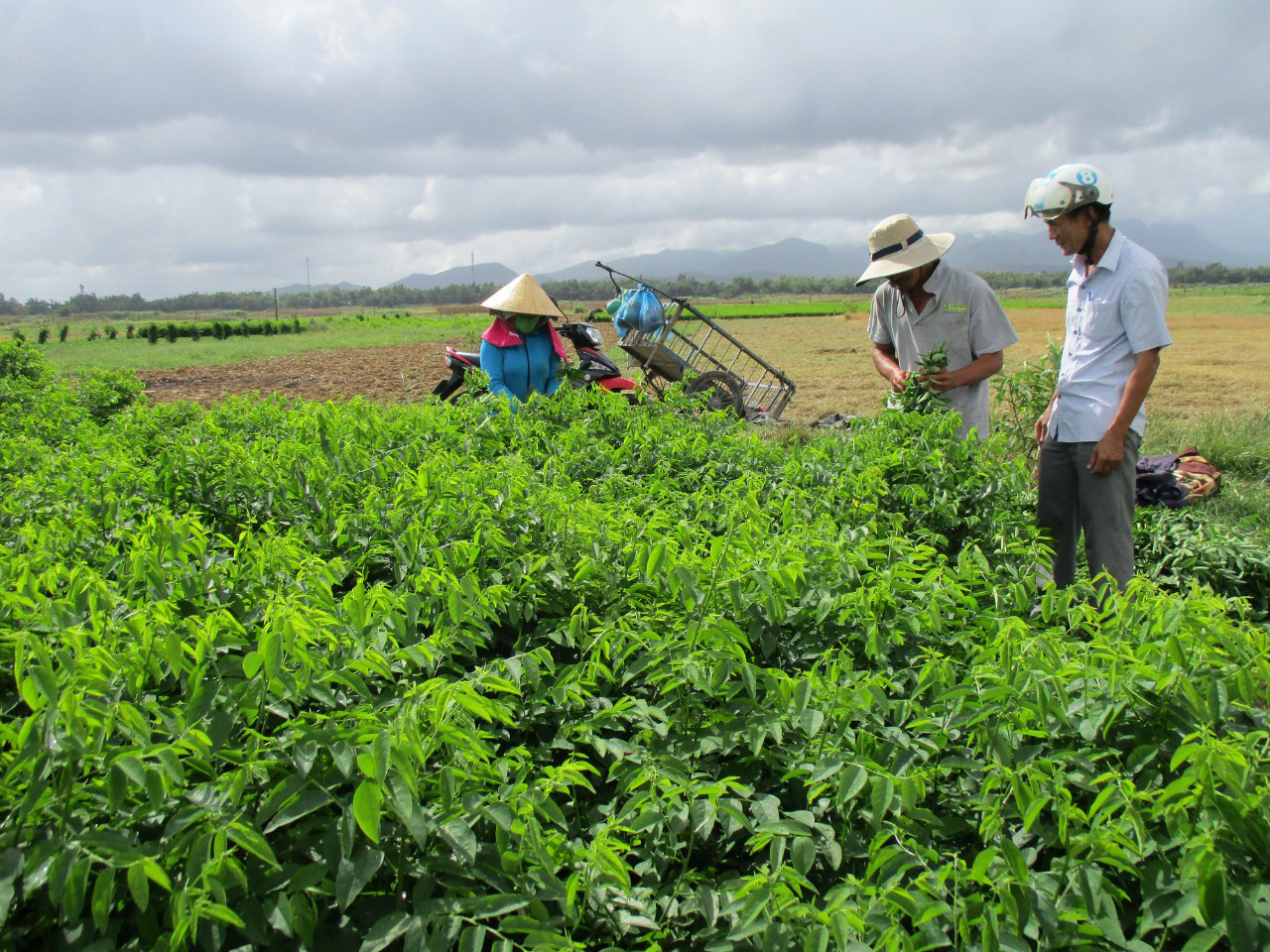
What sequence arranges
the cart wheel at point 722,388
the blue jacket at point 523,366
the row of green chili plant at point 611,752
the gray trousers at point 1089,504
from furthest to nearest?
1. the cart wheel at point 722,388
2. the blue jacket at point 523,366
3. the gray trousers at point 1089,504
4. the row of green chili plant at point 611,752

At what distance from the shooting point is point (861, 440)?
363cm

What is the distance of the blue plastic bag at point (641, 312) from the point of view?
10.8 m

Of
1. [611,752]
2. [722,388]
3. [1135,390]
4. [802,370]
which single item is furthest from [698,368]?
[802,370]

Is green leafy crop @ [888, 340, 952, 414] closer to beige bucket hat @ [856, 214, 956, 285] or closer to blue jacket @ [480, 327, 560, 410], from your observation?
beige bucket hat @ [856, 214, 956, 285]

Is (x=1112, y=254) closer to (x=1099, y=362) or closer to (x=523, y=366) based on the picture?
(x=1099, y=362)

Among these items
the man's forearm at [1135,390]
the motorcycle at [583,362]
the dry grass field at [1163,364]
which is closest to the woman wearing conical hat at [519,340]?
the man's forearm at [1135,390]

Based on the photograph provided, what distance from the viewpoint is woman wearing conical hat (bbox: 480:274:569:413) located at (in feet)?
18.6

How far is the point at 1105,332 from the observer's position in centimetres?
357

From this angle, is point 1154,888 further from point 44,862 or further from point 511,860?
point 44,862

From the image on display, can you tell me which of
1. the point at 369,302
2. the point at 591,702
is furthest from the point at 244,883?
the point at 369,302

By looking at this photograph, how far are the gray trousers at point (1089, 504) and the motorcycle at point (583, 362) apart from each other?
6.39m

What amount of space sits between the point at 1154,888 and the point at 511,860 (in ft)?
3.38

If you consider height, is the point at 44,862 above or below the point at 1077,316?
below

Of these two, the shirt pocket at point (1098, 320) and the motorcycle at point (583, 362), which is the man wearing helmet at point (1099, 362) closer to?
the shirt pocket at point (1098, 320)
